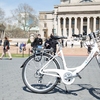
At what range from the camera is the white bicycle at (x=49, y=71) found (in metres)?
5.04

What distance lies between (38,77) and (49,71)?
0.35 m

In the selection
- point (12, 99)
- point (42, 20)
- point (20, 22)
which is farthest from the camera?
point (42, 20)

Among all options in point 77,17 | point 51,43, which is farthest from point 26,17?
point 51,43

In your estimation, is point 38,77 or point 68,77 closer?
point 68,77

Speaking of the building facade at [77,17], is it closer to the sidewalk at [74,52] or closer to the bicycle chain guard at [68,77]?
the sidewalk at [74,52]

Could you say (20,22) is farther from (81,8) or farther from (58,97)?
(58,97)

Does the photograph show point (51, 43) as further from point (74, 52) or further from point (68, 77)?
point (74, 52)

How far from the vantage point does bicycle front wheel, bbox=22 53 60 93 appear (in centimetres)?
Answer: 518

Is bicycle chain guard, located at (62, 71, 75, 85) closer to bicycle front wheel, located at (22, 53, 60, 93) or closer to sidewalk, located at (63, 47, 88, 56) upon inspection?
bicycle front wheel, located at (22, 53, 60, 93)

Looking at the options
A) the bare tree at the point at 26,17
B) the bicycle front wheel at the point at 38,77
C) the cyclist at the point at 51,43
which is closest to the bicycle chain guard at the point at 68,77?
the bicycle front wheel at the point at 38,77

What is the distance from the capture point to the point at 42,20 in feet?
339

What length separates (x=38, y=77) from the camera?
211 inches

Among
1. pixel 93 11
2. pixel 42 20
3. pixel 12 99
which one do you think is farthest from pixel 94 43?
pixel 42 20

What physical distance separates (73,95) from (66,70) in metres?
0.63
